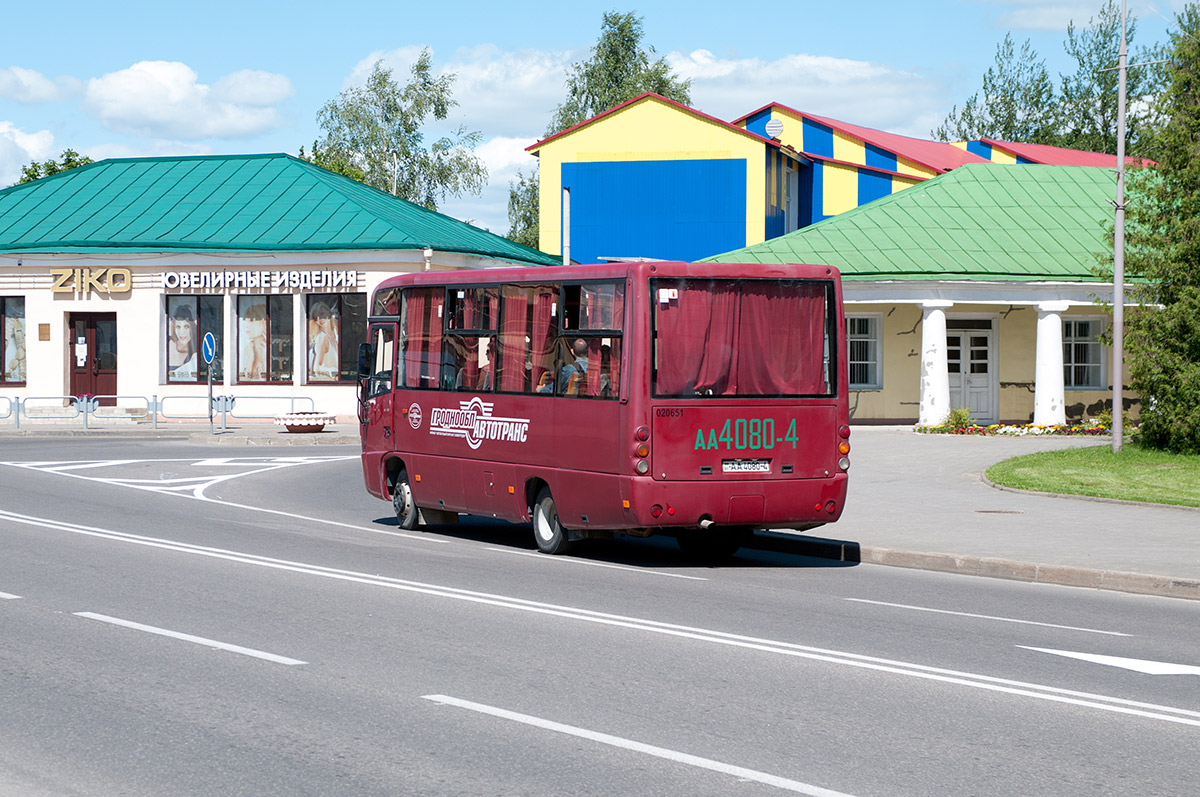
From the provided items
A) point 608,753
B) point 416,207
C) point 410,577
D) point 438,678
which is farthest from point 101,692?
point 416,207

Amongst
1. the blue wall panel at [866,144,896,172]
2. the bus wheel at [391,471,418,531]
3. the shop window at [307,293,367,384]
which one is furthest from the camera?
the blue wall panel at [866,144,896,172]

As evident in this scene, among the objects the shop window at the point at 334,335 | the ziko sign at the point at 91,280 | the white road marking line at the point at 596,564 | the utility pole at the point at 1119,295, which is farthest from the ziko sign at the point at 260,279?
the white road marking line at the point at 596,564

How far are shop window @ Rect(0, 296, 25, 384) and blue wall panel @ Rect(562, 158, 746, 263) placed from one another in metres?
18.0

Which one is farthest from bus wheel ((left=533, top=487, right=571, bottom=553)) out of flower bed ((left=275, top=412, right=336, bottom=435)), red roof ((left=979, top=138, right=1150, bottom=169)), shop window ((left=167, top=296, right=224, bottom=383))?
red roof ((left=979, top=138, right=1150, bottom=169))

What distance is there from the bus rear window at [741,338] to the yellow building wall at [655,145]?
34474 millimetres

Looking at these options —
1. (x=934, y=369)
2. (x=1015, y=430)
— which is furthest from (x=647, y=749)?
(x=934, y=369)

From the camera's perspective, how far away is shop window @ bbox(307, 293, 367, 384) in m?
39.6

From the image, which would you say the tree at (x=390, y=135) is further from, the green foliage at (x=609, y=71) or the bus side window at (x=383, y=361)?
the bus side window at (x=383, y=361)

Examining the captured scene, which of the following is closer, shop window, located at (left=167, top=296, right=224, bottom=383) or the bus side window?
the bus side window

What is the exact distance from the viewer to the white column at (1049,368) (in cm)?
3400

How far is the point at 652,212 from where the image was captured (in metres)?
49.0

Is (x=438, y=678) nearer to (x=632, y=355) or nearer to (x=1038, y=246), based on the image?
(x=632, y=355)

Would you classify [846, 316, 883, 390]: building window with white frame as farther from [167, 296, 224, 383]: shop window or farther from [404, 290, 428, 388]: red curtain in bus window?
[404, 290, 428, 388]: red curtain in bus window

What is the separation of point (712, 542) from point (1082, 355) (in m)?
24.9
